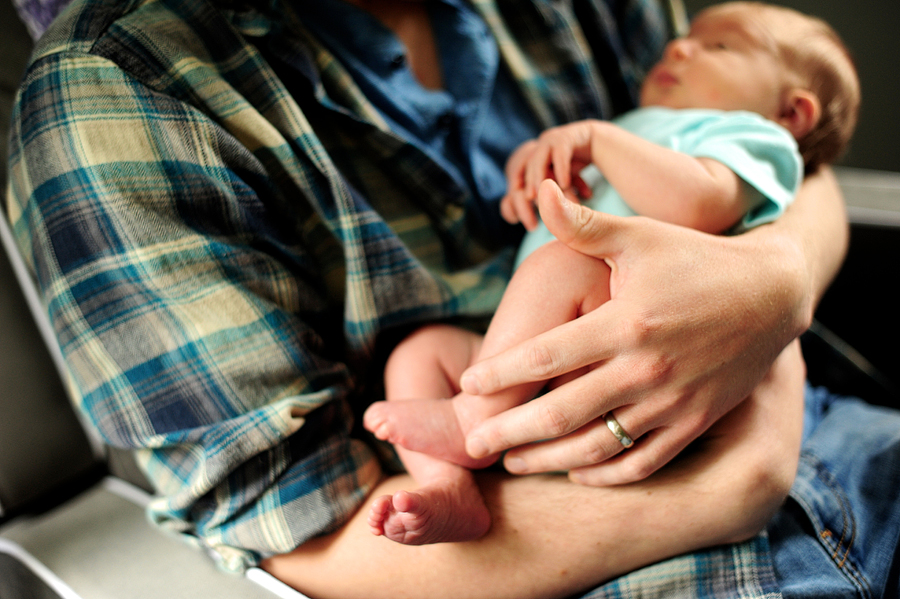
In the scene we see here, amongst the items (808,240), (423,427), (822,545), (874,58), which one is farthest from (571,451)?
(874,58)

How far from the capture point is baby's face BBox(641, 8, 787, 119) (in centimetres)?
83

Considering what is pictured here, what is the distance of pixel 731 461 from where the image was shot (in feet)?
1.84

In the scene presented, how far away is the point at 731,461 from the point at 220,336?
56 centimetres

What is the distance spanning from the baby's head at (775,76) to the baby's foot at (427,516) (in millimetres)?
747

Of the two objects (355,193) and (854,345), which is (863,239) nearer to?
(854,345)

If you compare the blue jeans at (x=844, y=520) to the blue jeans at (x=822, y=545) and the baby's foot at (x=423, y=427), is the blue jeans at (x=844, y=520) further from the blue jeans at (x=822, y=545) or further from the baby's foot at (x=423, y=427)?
the baby's foot at (x=423, y=427)

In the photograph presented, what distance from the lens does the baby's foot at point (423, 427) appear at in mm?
530

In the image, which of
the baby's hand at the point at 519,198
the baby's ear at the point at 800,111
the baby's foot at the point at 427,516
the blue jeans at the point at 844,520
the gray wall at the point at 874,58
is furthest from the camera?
the gray wall at the point at 874,58

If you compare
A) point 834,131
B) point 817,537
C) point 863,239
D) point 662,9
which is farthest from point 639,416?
point 662,9

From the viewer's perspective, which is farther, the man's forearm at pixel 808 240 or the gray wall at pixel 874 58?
the gray wall at pixel 874 58

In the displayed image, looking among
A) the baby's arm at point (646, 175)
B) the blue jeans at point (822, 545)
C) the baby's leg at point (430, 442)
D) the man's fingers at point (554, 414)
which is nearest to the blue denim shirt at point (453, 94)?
the baby's arm at point (646, 175)

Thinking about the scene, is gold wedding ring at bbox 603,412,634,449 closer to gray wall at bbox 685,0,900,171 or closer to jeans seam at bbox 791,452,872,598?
jeans seam at bbox 791,452,872,598

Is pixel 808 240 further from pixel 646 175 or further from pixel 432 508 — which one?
pixel 432 508

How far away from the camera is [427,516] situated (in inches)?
18.3
